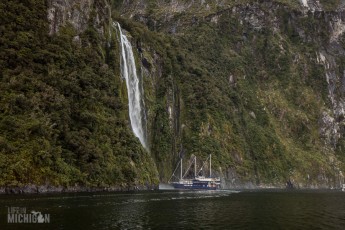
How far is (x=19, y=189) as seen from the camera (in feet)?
249

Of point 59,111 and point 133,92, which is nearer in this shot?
point 59,111

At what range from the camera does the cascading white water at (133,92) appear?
137m

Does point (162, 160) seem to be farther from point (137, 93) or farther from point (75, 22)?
point (75, 22)

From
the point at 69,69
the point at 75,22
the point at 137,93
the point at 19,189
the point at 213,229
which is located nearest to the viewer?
the point at 213,229

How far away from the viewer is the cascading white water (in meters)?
137

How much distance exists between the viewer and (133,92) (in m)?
142

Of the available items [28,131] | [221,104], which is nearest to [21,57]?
[28,131]

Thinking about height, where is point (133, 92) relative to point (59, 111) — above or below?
above

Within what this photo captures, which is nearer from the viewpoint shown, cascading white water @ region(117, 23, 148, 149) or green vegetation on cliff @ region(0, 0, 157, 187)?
green vegetation on cliff @ region(0, 0, 157, 187)

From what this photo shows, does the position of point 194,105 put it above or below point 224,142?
above

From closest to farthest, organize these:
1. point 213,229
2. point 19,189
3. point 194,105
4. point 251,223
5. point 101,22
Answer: point 213,229 → point 251,223 → point 19,189 → point 101,22 → point 194,105

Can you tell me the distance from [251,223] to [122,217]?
47.2ft

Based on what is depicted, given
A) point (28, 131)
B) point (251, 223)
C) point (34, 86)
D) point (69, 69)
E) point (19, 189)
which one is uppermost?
point (69, 69)

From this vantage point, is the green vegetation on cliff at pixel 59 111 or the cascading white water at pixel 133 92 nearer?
the green vegetation on cliff at pixel 59 111
